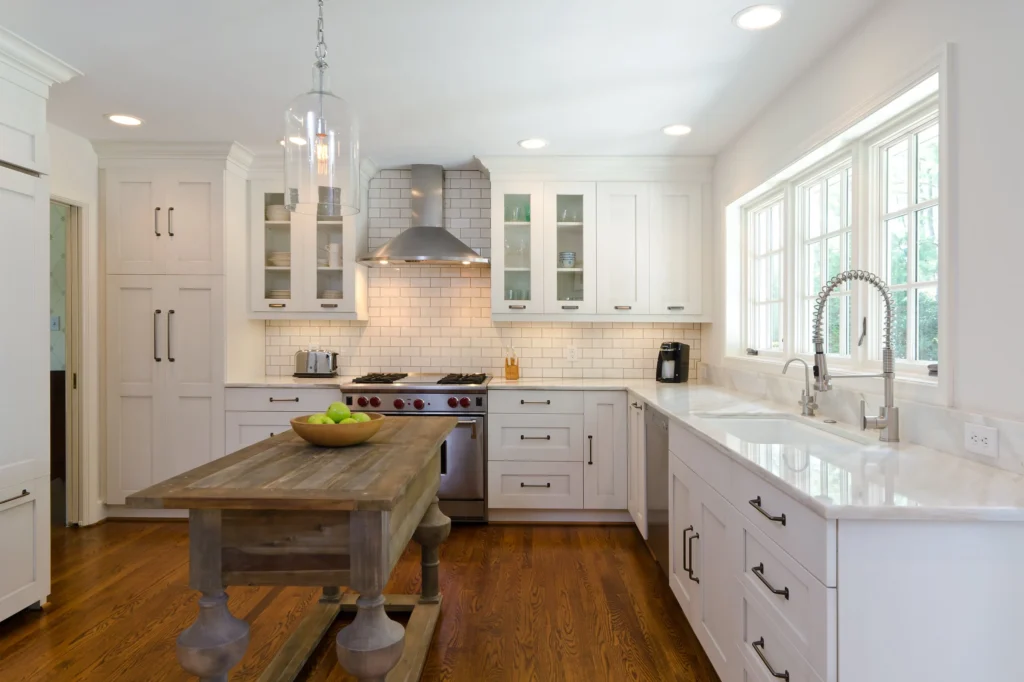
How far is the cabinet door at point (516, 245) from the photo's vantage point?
442cm

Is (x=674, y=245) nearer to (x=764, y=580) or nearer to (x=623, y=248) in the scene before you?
(x=623, y=248)

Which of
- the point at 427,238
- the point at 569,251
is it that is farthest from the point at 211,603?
the point at 569,251

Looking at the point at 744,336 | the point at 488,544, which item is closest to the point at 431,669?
the point at 488,544

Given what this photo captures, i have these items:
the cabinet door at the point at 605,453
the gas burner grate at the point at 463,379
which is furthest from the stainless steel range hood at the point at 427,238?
the cabinet door at the point at 605,453

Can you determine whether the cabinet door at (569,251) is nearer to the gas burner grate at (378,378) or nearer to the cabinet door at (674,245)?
the cabinet door at (674,245)

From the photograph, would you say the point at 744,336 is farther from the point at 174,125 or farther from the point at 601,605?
the point at 174,125

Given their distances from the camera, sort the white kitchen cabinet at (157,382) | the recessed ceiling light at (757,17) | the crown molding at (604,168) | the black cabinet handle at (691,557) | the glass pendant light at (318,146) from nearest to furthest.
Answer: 1. the glass pendant light at (318,146)
2. the recessed ceiling light at (757,17)
3. the black cabinet handle at (691,557)
4. the white kitchen cabinet at (157,382)
5. the crown molding at (604,168)

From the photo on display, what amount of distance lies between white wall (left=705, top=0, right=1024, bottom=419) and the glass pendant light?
73.8 inches

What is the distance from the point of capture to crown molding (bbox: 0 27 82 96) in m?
2.65

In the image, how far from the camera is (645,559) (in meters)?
3.53

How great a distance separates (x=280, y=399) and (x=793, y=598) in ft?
11.6

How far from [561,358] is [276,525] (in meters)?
3.23

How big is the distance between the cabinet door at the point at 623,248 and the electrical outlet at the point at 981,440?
→ 8.85 ft

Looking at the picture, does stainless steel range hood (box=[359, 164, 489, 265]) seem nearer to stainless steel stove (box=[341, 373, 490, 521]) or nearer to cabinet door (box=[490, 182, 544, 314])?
cabinet door (box=[490, 182, 544, 314])
